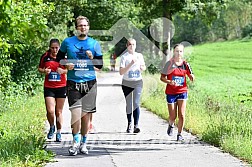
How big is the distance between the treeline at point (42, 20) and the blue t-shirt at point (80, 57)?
404 millimetres

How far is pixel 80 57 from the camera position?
9.16m

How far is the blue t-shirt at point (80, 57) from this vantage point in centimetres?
916

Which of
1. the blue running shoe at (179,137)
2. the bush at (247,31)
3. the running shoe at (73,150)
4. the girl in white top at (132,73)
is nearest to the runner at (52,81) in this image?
the girl in white top at (132,73)

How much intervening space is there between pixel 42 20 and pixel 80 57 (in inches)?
67.9

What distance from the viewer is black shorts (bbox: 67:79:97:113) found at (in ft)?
30.1

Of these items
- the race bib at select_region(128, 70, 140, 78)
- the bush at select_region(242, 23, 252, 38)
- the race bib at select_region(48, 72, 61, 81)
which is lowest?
the bush at select_region(242, 23, 252, 38)

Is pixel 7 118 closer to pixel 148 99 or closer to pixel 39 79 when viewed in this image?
pixel 148 99

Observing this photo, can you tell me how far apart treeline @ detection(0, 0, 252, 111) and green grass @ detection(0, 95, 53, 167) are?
4.59 ft

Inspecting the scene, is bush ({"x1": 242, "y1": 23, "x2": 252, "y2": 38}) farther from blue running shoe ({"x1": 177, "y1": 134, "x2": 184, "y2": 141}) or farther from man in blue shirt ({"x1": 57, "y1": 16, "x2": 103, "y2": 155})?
man in blue shirt ({"x1": 57, "y1": 16, "x2": 103, "y2": 155})

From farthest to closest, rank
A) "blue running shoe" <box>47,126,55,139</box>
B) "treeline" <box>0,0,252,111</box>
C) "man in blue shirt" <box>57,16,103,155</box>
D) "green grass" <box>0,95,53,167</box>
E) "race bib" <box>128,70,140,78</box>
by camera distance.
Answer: "race bib" <box>128,70,140,78</box> → "blue running shoe" <box>47,126,55,139</box> → "man in blue shirt" <box>57,16,103,155</box> → "green grass" <box>0,95,53,167</box> → "treeline" <box>0,0,252,111</box>

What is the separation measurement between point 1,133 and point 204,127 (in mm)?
4318

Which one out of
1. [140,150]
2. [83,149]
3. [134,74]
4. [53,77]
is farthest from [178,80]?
[83,149]

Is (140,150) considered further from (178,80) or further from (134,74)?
(134,74)

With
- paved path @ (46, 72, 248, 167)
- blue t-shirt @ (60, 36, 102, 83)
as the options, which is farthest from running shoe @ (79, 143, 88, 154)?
blue t-shirt @ (60, 36, 102, 83)
